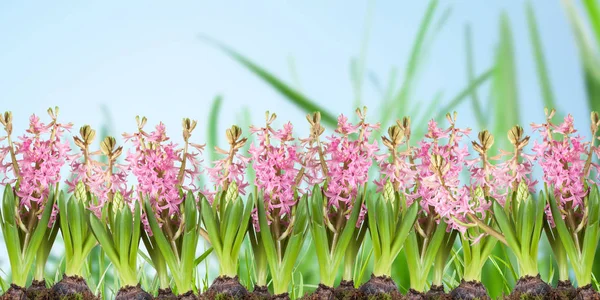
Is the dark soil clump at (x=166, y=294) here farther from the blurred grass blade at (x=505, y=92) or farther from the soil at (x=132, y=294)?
the blurred grass blade at (x=505, y=92)

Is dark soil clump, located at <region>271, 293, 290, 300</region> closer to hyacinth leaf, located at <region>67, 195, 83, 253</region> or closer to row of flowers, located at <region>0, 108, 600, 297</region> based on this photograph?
row of flowers, located at <region>0, 108, 600, 297</region>

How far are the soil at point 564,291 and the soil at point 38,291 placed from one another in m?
1.79

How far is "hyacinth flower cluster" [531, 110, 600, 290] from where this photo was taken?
7.56 feet

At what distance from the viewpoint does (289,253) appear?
2357 millimetres

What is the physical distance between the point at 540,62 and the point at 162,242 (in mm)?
2225

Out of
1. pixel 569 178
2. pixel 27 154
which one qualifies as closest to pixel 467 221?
pixel 569 178

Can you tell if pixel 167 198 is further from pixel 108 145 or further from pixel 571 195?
pixel 571 195

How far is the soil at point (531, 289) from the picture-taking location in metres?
2.27

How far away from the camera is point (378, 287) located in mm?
2277

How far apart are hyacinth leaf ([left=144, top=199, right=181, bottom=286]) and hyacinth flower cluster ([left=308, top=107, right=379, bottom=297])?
1.68ft

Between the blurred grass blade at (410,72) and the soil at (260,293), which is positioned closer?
the soil at (260,293)

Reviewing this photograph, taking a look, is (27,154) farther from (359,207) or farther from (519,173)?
(519,173)

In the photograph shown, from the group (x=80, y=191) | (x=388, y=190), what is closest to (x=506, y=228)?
(x=388, y=190)

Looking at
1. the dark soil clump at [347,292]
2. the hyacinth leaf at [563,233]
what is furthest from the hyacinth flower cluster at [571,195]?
the dark soil clump at [347,292]
